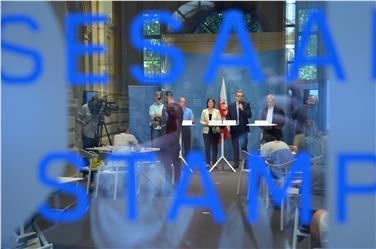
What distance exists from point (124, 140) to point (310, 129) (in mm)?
1064

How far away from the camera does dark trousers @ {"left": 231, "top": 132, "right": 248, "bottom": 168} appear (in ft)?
10.4

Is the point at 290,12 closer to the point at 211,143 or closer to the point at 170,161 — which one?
the point at 211,143

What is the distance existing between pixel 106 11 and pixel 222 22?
1.98 feet

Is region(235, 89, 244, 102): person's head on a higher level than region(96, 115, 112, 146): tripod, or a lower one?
higher

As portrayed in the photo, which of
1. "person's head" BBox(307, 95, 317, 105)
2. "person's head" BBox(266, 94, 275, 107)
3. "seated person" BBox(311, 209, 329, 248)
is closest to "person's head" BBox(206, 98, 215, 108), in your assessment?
"person's head" BBox(266, 94, 275, 107)

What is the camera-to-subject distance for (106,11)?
2473 mm

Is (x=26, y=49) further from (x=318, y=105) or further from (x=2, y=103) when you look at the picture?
(x=318, y=105)

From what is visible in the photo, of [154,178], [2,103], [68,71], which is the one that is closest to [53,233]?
[154,178]

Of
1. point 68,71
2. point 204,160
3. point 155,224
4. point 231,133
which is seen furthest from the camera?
point 231,133

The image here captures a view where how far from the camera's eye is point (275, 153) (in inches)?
110

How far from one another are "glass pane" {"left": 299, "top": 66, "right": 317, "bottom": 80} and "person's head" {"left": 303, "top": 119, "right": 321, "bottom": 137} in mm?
307

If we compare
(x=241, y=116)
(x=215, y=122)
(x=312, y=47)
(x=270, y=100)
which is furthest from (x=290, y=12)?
(x=215, y=122)

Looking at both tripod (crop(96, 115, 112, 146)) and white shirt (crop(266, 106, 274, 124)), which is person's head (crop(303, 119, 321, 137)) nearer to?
white shirt (crop(266, 106, 274, 124))

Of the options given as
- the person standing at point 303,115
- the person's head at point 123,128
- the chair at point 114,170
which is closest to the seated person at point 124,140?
the person's head at point 123,128
